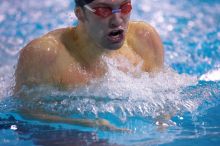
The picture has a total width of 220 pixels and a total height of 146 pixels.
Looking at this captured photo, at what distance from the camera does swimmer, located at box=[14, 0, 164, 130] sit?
2457mm

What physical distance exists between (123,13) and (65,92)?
1.58 ft

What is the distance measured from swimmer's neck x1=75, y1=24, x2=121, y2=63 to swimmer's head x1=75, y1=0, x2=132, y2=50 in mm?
36

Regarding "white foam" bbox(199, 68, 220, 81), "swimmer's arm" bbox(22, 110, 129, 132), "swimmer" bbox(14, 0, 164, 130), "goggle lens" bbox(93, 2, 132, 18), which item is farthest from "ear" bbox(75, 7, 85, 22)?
"white foam" bbox(199, 68, 220, 81)

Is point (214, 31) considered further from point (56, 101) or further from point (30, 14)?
point (56, 101)

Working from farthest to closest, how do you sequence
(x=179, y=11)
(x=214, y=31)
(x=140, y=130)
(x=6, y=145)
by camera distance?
(x=179, y=11)
(x=214, y=31)
(x=140, y=130)
(x=6, y=145)

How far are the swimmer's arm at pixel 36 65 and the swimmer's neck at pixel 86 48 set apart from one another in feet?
0.62

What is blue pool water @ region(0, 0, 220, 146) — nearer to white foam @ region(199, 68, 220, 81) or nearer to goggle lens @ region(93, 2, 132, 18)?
white foam @ region(199, 68, 220, 81)

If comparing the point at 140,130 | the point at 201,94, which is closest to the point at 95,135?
the point at 140,130

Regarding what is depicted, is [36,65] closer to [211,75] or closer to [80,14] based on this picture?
[80,14]

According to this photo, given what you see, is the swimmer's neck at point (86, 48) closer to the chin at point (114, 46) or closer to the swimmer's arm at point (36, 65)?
the chin at point (114, 46)

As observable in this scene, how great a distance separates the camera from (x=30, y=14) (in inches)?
177

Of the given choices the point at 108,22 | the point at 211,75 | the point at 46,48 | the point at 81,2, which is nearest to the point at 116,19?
the point at 108,22

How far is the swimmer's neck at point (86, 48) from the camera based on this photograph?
Result: 2637 mm

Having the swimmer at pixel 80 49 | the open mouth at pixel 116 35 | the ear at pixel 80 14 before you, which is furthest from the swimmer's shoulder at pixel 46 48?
the open mouth at pixel 116 35
